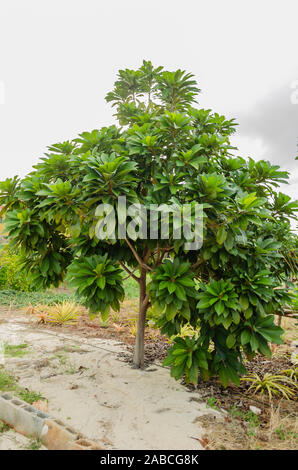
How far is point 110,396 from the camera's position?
9.07ft

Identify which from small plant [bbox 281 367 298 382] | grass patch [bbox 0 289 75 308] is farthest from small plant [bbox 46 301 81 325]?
small plant [bbox 281 367 298 382]

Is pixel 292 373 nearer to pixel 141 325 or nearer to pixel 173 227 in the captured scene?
pixel 141 325

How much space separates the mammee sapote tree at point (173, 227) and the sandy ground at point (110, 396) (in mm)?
330

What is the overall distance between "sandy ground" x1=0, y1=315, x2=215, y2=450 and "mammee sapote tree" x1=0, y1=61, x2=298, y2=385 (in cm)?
33

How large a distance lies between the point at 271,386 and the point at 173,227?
2235 millimetres

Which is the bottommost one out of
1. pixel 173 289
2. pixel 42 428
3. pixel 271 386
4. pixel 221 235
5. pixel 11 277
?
pixel 271 386

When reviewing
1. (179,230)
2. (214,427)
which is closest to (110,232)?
(179,230)

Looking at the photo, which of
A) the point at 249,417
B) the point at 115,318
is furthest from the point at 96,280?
the point at 115,318

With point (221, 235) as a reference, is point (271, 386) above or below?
below

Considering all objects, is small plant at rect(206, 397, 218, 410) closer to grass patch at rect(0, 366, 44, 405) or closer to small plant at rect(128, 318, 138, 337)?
grass patch at rect(0, 366, 44, 405)

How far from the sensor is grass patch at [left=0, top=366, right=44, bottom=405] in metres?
2.61

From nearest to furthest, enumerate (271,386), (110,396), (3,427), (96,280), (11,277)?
(3,427) < (96,280) < (110,396) < (271,386) < (11,277)
